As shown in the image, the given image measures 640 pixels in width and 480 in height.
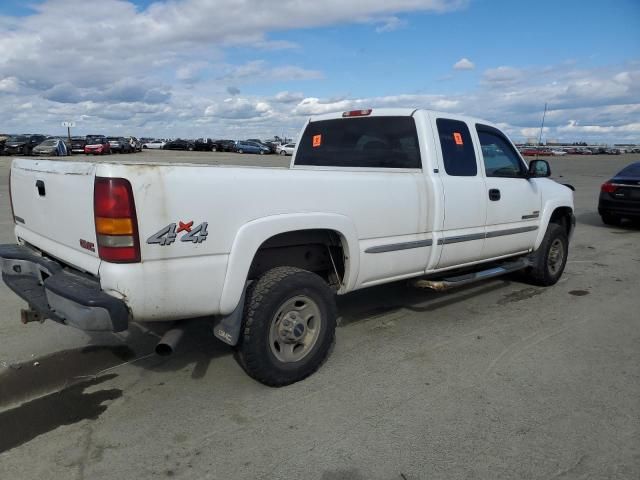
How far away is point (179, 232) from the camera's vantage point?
288 centimetres

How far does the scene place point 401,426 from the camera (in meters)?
3.10

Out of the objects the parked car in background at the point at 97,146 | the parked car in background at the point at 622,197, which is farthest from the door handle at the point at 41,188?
the parked car in background at the point at 97,146

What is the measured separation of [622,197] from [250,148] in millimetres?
47994

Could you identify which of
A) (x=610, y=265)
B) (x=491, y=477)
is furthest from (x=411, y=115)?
(x=610, y=265)

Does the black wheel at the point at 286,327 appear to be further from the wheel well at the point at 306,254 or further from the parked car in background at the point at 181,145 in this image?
the parked car in background at the point at 181,145

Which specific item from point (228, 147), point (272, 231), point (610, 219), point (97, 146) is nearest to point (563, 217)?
point (272, 231)

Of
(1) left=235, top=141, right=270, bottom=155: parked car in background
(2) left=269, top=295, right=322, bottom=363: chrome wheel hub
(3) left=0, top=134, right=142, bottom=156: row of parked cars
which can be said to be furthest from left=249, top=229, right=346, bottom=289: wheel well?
(1) left=235, top=141, right=270, bottom=155: parked car in background

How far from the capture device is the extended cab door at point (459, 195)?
4.50m

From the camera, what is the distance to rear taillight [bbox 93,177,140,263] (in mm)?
2732

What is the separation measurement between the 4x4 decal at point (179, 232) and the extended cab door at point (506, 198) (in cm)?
306

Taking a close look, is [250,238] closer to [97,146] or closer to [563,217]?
[563,217]

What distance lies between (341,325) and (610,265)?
4998 millimetres

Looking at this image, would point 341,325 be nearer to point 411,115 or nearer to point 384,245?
point 384,245

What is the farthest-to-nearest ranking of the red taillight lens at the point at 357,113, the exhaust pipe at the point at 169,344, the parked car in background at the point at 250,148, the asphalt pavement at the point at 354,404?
the parked car in background at the point at 250,148 < the red taillight lens at the point at 357,113 < the exhaust pipe at the point at 169,344 < the asphalt pavement at the point at 354,404
